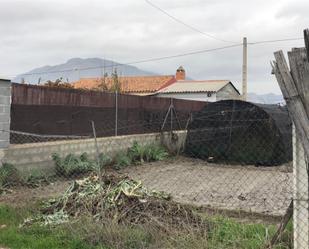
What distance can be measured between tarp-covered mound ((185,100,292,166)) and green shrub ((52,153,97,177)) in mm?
5020

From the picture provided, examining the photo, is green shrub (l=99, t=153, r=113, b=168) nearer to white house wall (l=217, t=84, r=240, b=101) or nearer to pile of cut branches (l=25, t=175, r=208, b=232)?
pile of cut branches (l=25, t=175, r=208, b=232)

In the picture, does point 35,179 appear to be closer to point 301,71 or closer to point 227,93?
point 301,71

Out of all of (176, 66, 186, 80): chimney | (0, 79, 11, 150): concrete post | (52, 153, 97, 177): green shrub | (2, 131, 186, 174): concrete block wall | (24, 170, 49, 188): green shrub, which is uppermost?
(176, 66, 186, 80): chimney

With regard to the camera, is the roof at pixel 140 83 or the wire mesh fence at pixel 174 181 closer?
the wire mesh fence at pixel 174 181

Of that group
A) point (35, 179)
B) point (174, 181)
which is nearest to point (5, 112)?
point (35, 179)

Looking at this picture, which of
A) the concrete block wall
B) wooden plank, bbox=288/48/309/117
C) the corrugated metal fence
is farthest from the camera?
the corrugated metal fence

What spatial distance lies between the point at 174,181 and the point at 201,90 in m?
25.0

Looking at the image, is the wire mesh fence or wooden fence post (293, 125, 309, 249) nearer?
wooden fence post (293, 125, 309, 249)

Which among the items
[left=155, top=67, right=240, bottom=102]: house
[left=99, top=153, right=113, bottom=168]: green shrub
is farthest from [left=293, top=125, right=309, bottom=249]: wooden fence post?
[left=155, top=67, right=240, bottom=102]: house

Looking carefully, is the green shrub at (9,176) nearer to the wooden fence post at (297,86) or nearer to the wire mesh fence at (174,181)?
the wire mesh fence at (174,181)

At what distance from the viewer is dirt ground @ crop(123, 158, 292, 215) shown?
851 centimetres

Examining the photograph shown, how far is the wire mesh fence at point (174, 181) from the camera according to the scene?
563 centimetres

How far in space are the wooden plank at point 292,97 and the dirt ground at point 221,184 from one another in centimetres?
335

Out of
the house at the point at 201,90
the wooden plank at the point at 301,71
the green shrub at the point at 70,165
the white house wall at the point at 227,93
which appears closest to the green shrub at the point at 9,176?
the green shrub at the point at 70,165
